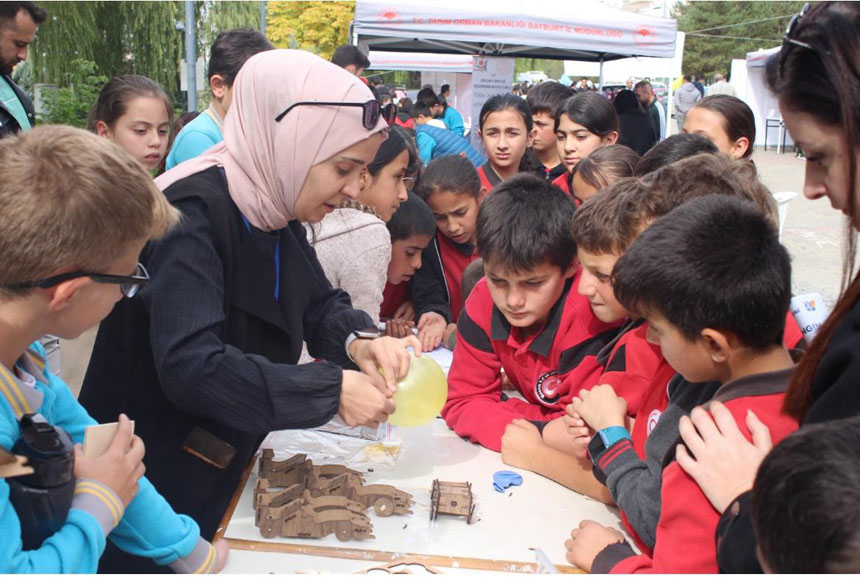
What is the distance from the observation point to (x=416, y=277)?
377 centimetres

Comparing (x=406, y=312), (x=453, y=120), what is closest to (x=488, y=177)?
(x=406, y=312)

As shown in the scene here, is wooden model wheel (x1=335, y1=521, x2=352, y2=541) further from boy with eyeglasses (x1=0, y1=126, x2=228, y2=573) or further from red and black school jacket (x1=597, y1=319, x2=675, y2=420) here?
red and black school jacket (x1=597, y1=319, x2=675, y2=420)

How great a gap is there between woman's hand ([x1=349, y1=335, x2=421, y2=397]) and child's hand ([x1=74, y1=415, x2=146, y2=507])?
2.07ft

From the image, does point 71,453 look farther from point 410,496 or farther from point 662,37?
point 662,37

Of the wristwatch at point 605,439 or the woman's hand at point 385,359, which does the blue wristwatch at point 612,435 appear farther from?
the woman's hand at point 385,359

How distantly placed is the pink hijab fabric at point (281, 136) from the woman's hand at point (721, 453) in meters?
1.10

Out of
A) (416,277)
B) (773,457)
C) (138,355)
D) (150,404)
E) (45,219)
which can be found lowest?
(416,277)

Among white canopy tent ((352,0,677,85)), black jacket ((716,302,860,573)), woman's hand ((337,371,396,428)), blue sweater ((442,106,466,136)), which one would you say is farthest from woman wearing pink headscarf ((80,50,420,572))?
blue sweater ((442,106,466,136))

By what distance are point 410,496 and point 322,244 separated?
1408 millimetres

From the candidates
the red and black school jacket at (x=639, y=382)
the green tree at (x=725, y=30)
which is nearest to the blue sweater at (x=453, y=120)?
the red and black school jacket at (x=639, y=382)

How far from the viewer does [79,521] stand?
4.30 ft

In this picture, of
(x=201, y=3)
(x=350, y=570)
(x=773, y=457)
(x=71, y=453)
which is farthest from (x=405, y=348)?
(x=201, y=3)

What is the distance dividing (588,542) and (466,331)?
1053 millimetres

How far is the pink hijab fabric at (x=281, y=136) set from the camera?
6.25 ft
